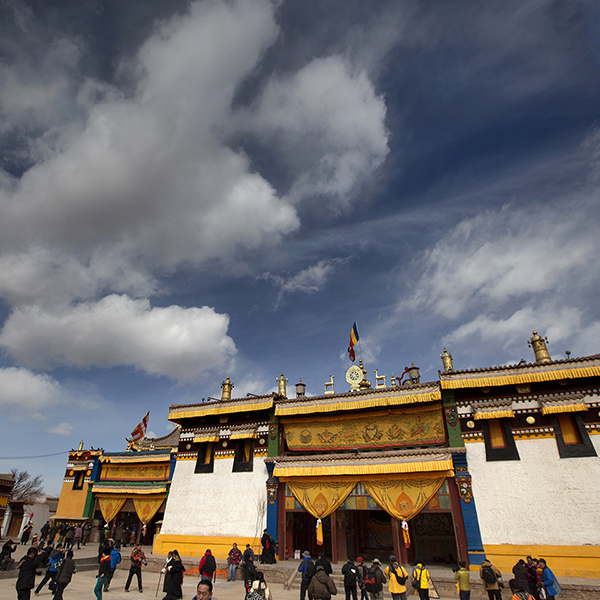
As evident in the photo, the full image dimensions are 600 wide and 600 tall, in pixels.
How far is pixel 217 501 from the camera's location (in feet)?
67.3

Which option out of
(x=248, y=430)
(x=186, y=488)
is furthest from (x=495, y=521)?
(x=186, y=488)

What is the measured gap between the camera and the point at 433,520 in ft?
69.2

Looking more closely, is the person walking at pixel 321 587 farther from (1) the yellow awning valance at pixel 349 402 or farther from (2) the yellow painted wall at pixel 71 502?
(2) the yellow painted wall at pixel 71 502

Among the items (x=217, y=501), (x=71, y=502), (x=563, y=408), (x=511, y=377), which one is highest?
(x=511, y=377)

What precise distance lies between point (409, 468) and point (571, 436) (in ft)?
21.1

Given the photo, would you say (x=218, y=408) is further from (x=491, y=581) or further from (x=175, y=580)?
(x=491, y=581)

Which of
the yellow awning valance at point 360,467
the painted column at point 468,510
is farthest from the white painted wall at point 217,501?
the painted column at point 468,510

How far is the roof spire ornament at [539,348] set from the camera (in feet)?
57.5

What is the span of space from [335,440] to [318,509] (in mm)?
3186

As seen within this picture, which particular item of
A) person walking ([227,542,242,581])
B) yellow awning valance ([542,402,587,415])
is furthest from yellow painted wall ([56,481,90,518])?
yellow awning valance ([542,402,587,415])

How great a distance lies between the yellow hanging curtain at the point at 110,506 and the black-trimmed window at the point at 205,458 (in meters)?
9.99

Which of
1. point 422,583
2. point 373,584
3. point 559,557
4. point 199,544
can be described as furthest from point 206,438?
point 559,557

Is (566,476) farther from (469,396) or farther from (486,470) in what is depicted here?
(469,396)

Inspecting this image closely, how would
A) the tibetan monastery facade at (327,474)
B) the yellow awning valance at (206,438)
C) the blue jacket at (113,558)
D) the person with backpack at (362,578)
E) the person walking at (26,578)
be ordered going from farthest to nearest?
the yellow awning valance at (206,438), the tibetan monastery facade at (327,474), the blue jacket at (113,558), the person with backpack at (362,578), the person walking at (26,578)
